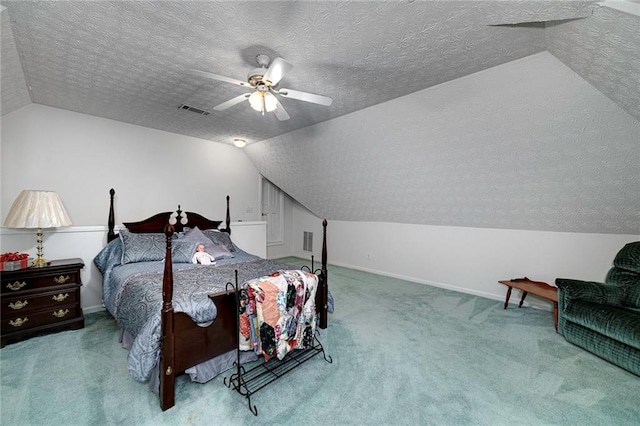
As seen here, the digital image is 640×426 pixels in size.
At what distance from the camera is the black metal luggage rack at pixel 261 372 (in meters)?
1.87

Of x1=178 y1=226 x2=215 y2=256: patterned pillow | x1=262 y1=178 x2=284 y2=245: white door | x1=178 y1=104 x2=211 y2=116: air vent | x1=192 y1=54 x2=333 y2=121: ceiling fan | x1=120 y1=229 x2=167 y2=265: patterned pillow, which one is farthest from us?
x1=262 y1=178 x2=284 y2=245: white door

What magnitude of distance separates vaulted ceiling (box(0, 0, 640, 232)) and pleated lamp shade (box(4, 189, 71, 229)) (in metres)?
1.09

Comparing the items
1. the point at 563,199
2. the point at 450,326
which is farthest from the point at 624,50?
the point at 450,326

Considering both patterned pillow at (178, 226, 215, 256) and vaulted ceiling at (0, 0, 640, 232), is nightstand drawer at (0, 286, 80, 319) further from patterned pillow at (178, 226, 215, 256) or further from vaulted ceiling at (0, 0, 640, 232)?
Result: vaulted ceiling at (0, 0, 640, 232)

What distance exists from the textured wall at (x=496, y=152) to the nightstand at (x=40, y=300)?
10.8ft

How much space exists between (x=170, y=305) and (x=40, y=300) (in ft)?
6.57

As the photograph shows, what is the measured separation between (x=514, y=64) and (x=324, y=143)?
8.10ft

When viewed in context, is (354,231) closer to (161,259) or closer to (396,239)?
(396,239)

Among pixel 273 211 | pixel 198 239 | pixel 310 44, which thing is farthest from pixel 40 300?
pixel 273 211

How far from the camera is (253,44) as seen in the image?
6.73 feet

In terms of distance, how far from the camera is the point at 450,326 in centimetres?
299

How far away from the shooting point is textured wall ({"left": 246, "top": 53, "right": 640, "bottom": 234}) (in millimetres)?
2369

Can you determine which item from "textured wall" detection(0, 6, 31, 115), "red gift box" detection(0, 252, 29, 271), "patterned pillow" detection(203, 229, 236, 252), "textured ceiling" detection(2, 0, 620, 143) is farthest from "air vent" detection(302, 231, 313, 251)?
"textured wall" detection(0, 6, 31, 115)

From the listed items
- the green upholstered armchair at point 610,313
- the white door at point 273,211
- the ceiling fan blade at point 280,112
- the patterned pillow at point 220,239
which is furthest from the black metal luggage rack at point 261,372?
the white door at point 273,211
